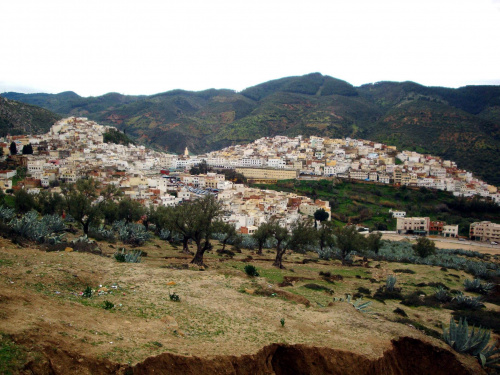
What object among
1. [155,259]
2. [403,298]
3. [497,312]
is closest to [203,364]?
[155,259]

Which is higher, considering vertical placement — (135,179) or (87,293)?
(87,293)

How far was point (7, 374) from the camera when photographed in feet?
19.4

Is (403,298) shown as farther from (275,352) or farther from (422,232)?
(422,232)

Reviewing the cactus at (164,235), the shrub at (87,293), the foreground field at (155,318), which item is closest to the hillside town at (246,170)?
the cactus at (164,235)

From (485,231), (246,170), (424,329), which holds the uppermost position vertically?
(246,170)

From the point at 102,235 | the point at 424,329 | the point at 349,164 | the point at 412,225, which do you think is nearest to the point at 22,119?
the point at 349,164

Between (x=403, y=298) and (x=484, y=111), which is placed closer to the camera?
(x=403, y=298)

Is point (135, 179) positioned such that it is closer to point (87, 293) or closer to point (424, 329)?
point (87, 293)

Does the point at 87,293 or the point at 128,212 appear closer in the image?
the point at 87,293

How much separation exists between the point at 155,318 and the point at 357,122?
154906 mm

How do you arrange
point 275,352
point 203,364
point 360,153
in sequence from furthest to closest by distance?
point 360,153 → point 275,352 → point 203,364

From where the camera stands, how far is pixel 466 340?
36.6 feet

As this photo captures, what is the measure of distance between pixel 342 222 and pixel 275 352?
53.4 metres

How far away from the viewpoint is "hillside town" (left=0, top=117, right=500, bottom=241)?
5734 cm
